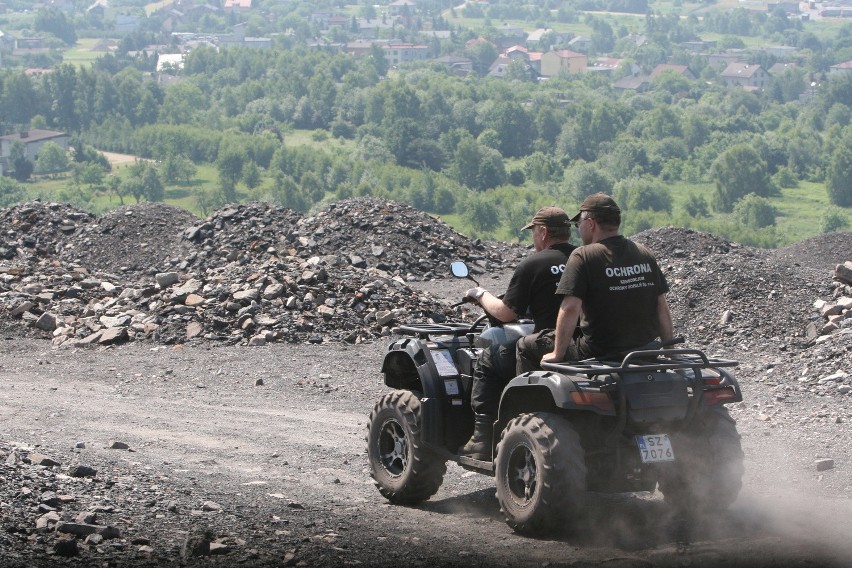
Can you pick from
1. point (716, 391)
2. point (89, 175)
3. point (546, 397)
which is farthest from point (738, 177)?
point (546, 397)

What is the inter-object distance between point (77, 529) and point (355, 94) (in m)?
184

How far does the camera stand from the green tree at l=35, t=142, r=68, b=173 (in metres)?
146

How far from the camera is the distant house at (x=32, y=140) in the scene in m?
150

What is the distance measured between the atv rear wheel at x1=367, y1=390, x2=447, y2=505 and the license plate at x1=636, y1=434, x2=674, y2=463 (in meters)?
1.80

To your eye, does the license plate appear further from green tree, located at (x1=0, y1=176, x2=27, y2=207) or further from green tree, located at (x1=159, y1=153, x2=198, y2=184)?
green tree, located at (x1=159, y1=153, x2=198, y2=184)

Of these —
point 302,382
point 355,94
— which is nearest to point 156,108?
point 355,94

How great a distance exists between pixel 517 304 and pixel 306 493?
2662mm

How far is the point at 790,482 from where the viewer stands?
1022 cm

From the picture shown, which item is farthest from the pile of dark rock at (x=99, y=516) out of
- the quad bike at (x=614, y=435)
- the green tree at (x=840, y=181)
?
the green tree at (x=840, y=181)

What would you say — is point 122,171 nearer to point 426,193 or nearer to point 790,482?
point 426,193

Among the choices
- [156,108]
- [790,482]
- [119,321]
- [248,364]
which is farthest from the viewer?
[156,108]

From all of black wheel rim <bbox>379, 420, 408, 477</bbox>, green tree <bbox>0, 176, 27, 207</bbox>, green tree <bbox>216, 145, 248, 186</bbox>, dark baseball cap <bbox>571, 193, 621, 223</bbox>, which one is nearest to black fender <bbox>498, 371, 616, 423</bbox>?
dark baseball cap <bbox>571, 193, 621, 223</bbox>

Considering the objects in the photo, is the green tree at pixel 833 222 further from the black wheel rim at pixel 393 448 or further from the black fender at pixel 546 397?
the black fender at pixel 546 397

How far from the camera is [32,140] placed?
15575 cm
